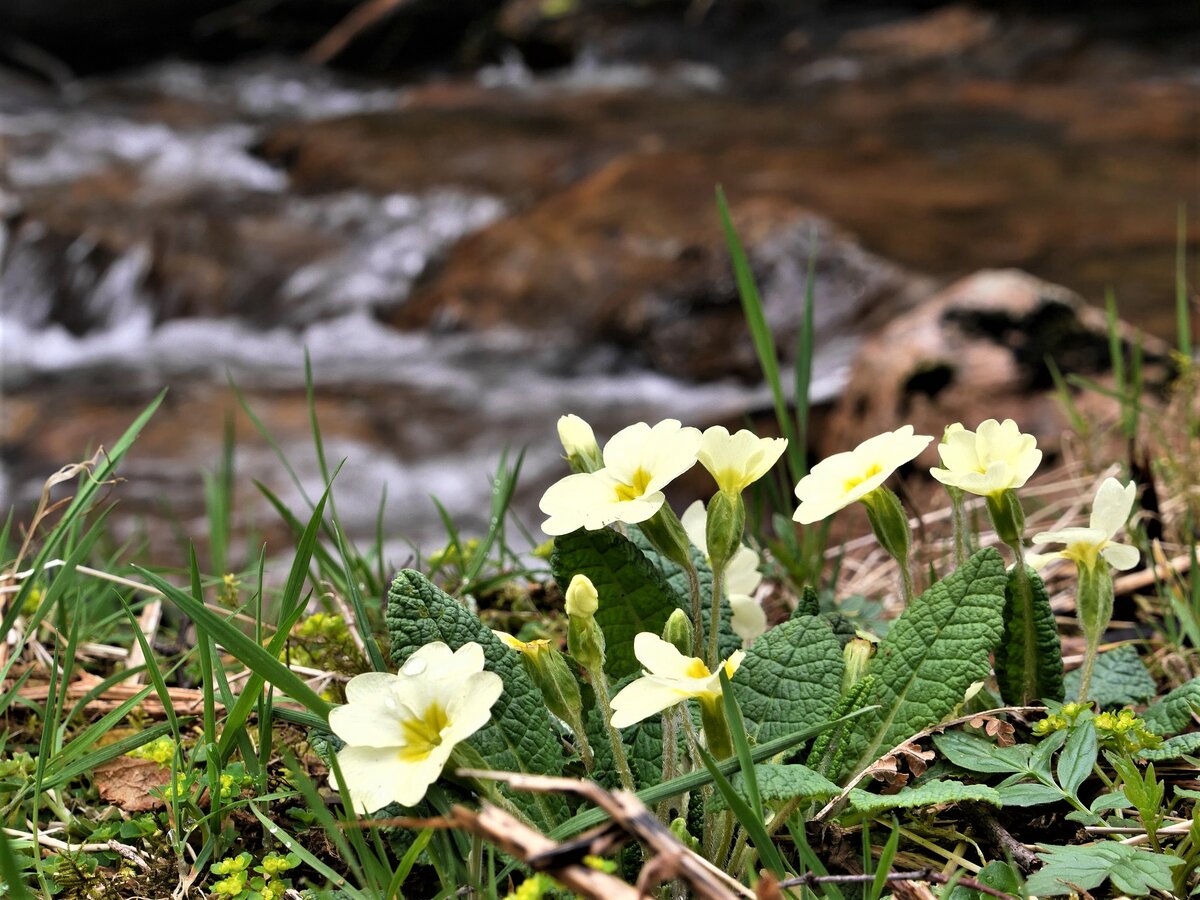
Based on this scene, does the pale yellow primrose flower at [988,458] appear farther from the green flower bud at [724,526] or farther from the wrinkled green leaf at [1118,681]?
the wrinkled green leaf at [1118,681]

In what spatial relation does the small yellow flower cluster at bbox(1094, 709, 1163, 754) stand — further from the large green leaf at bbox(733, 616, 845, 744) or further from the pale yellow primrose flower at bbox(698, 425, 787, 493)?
the pale yellow primrose flower at bbox(698, 425, 787, 493)

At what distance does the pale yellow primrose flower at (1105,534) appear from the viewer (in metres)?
0.99

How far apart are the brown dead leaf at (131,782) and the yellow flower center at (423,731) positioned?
1.32 ft

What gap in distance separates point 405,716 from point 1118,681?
729 millimetres

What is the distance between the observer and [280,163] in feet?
24.7

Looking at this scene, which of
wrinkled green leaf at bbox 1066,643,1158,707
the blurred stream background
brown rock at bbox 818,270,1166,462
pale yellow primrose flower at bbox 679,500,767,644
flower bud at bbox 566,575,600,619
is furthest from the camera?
the blurred stream background

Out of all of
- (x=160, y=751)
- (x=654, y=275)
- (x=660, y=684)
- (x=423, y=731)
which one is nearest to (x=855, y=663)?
(x=660, y=684)

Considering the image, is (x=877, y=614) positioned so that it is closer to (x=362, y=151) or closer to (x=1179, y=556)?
(x=1179, y=556)

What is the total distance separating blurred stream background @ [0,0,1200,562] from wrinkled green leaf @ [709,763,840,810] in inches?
82.2

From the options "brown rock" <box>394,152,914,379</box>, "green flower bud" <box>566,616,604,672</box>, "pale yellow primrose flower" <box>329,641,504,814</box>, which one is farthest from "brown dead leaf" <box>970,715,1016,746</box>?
"brown rock" <box>394,152,914,379</box>

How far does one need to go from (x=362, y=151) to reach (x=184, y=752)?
6716 mm

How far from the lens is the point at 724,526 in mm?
945

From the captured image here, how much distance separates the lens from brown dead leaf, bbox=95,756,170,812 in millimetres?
1109

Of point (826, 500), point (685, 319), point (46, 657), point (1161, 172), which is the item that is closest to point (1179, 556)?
point (826, 500)
